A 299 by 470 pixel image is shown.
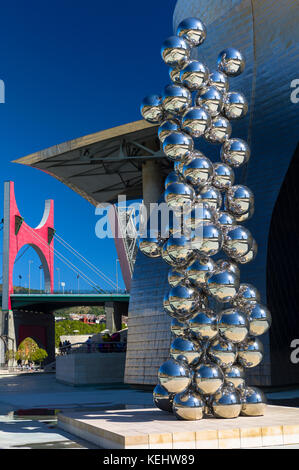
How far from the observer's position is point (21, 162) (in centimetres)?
2119

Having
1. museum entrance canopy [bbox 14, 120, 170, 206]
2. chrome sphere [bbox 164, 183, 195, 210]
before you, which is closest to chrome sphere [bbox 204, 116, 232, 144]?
chrome sphere [bbox 164, 183, 195, 210]

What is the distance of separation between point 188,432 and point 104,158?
16.3 m

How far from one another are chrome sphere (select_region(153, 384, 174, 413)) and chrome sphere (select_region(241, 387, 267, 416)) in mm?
1023

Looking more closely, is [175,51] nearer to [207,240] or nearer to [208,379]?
[207,240]

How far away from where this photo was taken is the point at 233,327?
7.56 meters

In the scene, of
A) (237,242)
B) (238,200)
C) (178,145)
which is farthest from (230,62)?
(237,242)

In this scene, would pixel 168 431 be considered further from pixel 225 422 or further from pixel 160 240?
pixel 160 240

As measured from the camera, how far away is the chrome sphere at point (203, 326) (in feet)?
25.2

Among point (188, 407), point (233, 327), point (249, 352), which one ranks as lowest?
point (188, 407)

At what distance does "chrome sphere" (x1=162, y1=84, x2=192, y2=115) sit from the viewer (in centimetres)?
839

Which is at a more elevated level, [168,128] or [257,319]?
[168,128]

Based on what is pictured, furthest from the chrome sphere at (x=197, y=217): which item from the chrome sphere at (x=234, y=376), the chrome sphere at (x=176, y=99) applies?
the chrome sphere at (x=234, y=376)

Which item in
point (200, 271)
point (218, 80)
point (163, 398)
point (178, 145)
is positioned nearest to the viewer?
point (200, 271)

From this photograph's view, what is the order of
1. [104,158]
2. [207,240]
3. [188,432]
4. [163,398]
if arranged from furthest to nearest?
1. [104,158]
2. [163,398]
3. [207,240]
4. [188,432]
